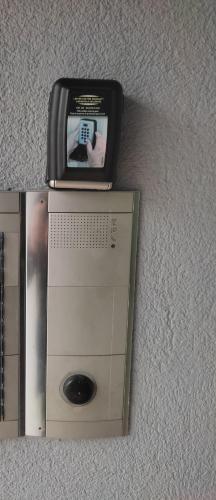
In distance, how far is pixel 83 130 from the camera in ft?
3.26

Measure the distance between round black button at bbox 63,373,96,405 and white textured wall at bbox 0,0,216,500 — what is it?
0.14 metres

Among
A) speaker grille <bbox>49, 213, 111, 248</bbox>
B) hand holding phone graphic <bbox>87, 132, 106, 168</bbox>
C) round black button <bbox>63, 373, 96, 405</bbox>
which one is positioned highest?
hand holding phone graphic <bbox>87, 132, 106, 168</bbox>

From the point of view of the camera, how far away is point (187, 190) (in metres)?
1.12

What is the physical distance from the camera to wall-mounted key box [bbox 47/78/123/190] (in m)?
0.98

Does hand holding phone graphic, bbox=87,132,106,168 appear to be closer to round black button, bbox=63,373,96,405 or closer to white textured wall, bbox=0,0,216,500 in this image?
white textured wall, bbox=0,0,216,500

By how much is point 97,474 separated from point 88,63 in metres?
1.14

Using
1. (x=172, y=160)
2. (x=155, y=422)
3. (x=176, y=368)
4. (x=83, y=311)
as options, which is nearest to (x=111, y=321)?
(x=83, y=311)

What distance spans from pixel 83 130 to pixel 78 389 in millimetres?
665

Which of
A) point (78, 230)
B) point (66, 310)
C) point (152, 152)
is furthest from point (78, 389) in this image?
point (152, 152)

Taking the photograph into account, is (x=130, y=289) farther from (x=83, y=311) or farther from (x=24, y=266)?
(x=24, y=266)

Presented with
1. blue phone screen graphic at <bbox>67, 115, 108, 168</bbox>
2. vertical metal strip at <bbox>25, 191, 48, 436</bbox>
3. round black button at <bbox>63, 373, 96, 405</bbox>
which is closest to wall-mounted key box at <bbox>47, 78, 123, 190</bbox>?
Result: blue phone screen graphic at <bbox>67, 115, 108, 168</bbox>

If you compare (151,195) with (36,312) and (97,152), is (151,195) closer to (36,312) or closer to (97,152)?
(97,152)

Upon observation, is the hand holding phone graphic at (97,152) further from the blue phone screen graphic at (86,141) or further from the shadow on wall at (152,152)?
the shadow on wall at (152,152)

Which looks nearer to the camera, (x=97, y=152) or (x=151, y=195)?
(x=97, y=152)
